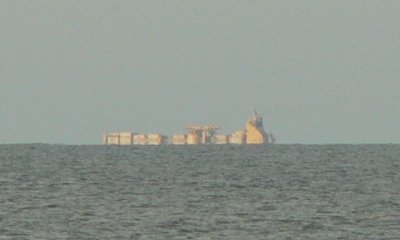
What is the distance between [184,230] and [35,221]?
303 inches

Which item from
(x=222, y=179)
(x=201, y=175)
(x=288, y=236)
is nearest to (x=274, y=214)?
(x=288, y=236)

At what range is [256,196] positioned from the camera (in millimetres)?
86750

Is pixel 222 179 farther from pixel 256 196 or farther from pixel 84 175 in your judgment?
pixel 256 196

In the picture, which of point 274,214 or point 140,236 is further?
point 274,214

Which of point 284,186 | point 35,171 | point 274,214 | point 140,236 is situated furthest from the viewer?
point 35,171

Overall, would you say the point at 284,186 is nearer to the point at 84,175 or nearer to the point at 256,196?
the point at 256,196

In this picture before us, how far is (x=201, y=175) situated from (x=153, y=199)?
36.1 meters

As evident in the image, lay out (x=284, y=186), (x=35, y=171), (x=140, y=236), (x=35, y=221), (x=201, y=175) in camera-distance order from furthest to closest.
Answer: (x=35, y=171) → (x=201, y=175) → (x=284, y=186) → (x=35, y=221) → (x=140, y=236)

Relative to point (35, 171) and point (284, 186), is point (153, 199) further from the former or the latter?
point (35, 171)

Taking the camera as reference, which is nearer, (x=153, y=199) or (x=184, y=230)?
(x=184, y=230)

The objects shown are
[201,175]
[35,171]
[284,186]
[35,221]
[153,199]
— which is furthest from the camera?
[35,171]

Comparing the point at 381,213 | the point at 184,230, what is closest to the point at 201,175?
the point at 381,213

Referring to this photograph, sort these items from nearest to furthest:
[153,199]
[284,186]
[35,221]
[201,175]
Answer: [35,221] → [153,199] → [284,186] → [201,175]

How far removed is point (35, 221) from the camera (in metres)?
67.1
